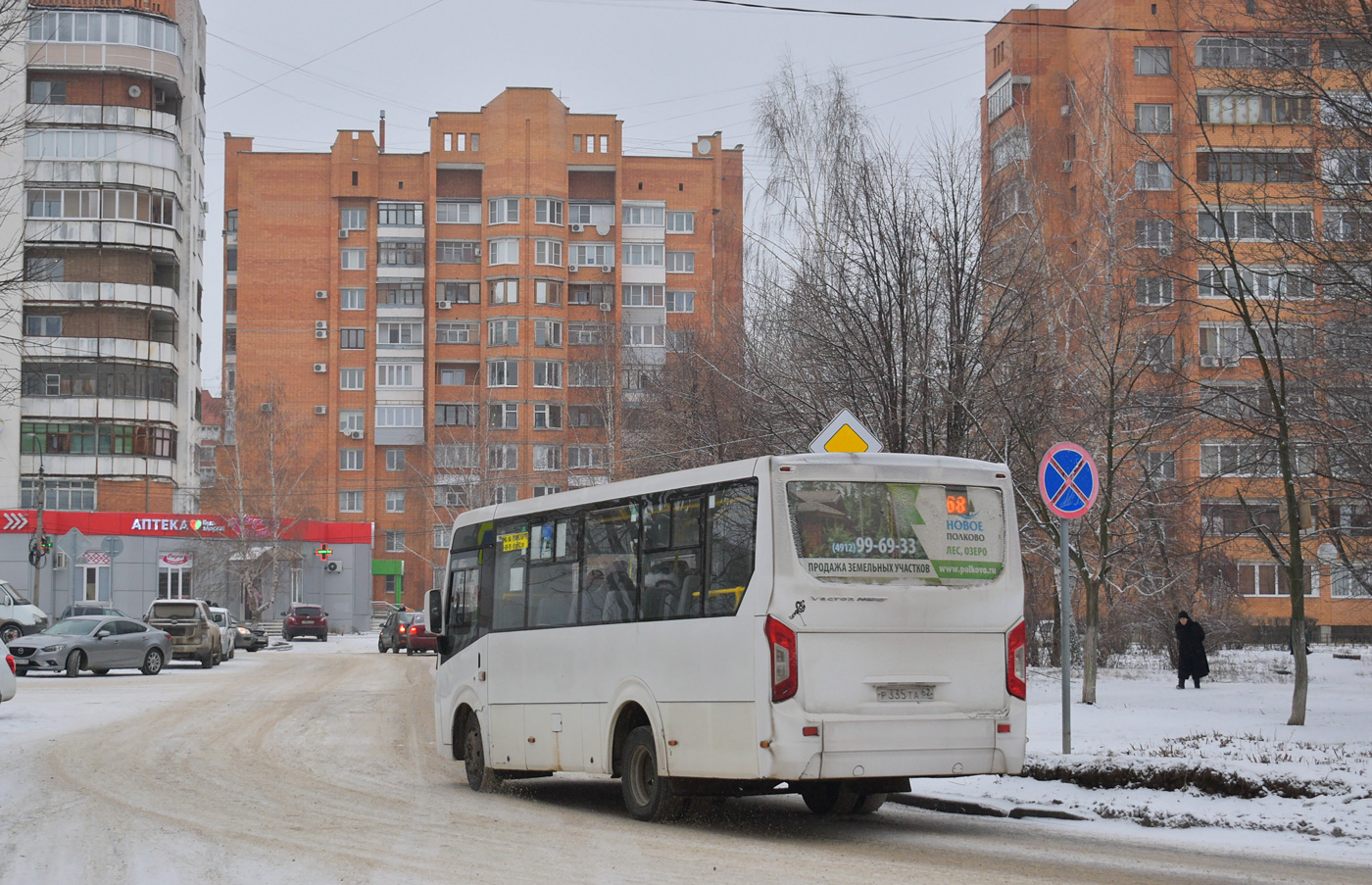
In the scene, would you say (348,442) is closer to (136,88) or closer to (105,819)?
(136,88)

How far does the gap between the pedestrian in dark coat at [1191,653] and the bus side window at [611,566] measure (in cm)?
1612

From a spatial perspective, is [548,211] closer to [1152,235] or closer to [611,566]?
[1152,235]

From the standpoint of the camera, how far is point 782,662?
10.4 m

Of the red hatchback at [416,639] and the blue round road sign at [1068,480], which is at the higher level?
the blue round road sign at [1068,480]

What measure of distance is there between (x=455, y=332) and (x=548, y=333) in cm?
605

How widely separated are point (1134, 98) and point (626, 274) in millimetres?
38548

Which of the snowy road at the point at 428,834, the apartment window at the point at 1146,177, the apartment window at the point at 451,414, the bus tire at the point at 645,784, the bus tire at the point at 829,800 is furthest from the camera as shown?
the apartment window at the point at 451,414

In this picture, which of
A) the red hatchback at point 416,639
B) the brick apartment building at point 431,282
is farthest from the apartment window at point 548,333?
the red hatchback at point 416,639

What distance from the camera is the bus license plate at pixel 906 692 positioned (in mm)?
10648

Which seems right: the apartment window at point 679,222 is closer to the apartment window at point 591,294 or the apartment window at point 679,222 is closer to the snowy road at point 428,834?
the apartment window at point 591,294

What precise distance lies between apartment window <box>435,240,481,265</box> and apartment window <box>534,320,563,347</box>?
19.7 feet

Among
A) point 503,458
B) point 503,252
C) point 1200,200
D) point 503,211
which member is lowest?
point 503,458

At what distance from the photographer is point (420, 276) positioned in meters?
93.0

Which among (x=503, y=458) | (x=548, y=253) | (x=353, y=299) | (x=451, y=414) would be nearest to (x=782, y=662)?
(x=503, y=458)
